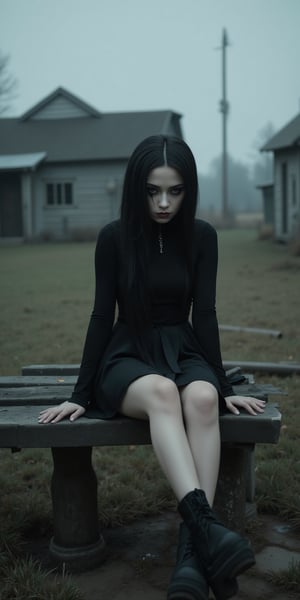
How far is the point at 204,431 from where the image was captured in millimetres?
2793

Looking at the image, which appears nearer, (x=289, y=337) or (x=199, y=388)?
(x=199, y=388)

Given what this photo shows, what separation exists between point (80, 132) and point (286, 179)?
1118 cm

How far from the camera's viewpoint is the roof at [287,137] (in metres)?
22.2

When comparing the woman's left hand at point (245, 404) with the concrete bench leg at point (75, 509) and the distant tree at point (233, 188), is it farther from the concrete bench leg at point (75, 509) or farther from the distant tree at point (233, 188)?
the distant tree at point (233, 188)

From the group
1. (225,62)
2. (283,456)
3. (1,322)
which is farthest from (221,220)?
(283,456)

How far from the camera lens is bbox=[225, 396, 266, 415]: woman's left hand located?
2953 millimetres

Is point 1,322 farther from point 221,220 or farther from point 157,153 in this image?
point 221,220

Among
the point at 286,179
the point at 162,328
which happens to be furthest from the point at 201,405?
the point at 286,179

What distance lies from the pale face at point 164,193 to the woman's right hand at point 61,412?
0.92 meters

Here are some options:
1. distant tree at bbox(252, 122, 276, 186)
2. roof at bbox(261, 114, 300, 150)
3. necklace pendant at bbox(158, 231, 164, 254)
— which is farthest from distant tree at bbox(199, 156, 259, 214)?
necklace pendant at bbox(158, 231, 164, 254)

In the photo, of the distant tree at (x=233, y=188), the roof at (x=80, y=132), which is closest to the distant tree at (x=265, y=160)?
the distant tree at (x=233, y=188)

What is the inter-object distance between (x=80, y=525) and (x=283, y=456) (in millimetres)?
1580

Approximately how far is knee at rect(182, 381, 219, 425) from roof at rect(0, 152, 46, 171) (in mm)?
25899

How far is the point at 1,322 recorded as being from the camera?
948 centimetres
